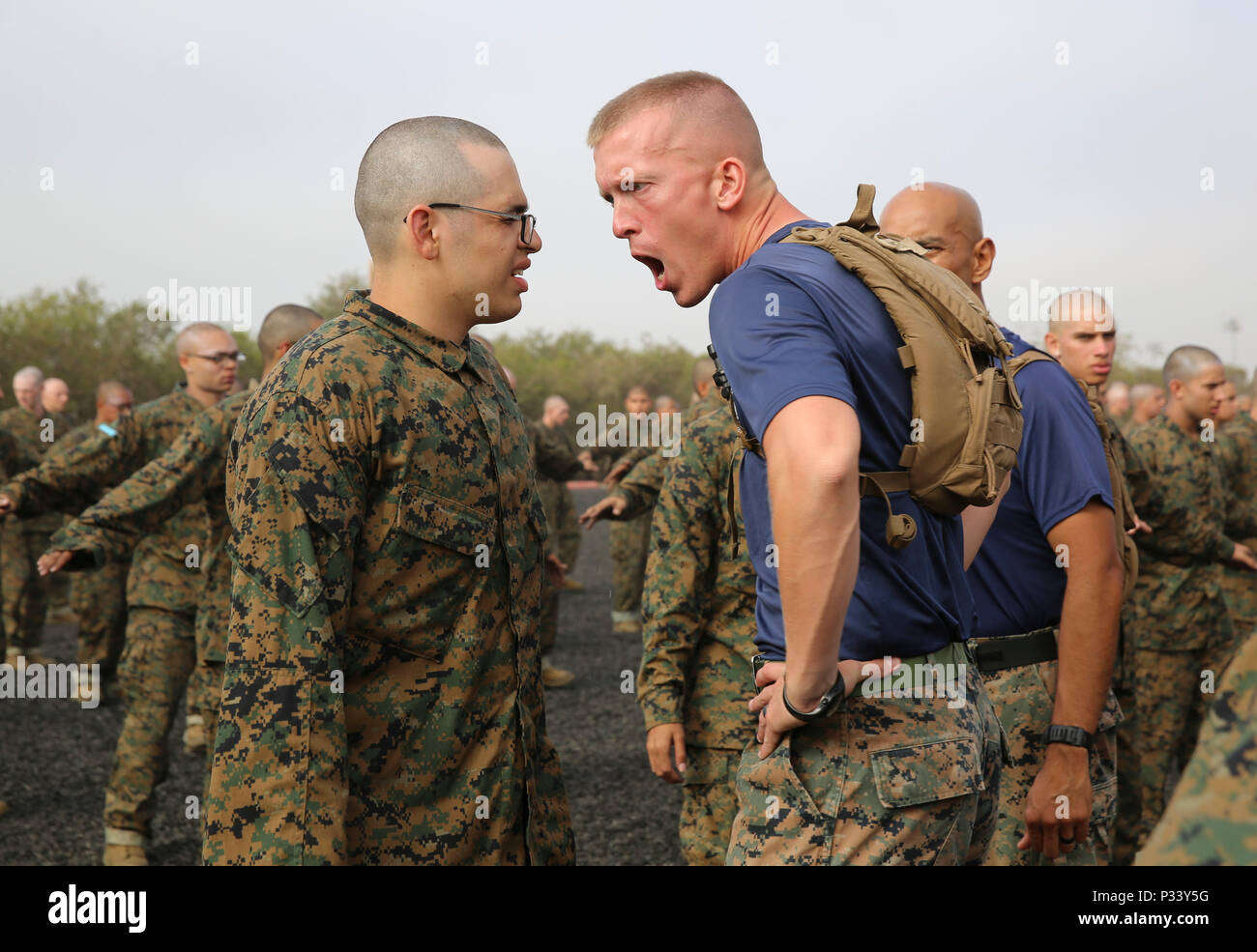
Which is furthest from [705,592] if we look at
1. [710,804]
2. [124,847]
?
[124,847]

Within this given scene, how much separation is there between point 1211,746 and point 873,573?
4.13 feet

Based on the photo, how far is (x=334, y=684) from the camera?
2.47m

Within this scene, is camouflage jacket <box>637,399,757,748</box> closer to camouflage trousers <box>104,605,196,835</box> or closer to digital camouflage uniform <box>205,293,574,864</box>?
digital camouflage uniform <box>205,293,574,864</box>

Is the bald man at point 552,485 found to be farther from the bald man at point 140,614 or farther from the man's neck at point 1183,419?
the man's neck at point 1183,419

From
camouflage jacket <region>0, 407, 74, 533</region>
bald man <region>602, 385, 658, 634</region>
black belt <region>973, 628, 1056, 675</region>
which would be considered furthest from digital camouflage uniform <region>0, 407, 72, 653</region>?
black belt <region>973, 628, 1056, 675</region>

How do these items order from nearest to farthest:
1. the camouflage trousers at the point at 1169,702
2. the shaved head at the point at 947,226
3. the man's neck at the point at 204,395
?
the shaved head at the point at 947,226 < the camouflage trousers at the point at 1169,702 < the man's neck at the point at 204,395

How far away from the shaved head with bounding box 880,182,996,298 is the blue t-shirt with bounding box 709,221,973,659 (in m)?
1.53

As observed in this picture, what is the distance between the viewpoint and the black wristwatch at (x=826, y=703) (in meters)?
2.11

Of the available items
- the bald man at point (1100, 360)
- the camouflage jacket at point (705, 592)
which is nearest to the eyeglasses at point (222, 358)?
the camouflage jacket at point (705, 592)

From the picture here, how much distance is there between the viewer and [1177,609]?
7.35 m

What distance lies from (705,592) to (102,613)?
7.51 metres

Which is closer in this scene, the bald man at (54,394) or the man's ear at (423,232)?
the man's ear at (423,232)

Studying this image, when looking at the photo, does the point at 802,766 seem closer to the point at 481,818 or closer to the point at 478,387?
the point at 481,818

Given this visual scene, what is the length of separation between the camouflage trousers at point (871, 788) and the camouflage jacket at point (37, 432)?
37.2 ft
